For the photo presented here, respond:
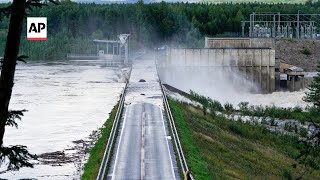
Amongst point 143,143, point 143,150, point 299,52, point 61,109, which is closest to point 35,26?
point 143,150

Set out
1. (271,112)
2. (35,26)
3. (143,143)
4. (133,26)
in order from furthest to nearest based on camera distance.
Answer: (133,26) < (271,112) < (143,143) < (35,26)

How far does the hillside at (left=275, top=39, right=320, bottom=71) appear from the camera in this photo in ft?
395

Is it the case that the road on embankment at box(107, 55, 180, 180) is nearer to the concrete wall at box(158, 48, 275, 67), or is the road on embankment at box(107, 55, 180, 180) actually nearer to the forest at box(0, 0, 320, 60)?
the concrete wall at box(158, 48, 275, 67)

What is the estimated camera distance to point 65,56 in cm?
15938

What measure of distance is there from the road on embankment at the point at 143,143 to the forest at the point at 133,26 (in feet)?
297

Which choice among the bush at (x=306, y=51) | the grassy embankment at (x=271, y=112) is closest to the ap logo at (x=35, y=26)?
the grassy embankment at (x=271, y=112)

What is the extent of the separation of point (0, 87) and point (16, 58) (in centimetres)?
61

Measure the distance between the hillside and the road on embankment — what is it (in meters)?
52.3

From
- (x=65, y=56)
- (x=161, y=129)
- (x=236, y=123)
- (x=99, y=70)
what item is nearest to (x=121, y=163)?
(x=161, y=129)

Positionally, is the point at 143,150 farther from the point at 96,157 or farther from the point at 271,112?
the point at 271,112

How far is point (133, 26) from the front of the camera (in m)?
172

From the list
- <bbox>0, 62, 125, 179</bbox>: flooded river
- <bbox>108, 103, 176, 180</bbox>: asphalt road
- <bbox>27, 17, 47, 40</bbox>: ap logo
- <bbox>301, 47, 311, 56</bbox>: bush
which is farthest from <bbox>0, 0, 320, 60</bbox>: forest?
<bbox>27, 17, 47, 40</bbox>: ap logo

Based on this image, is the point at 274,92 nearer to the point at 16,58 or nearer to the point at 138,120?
the point at 138,120

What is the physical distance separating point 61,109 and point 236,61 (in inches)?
1949
